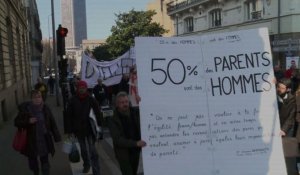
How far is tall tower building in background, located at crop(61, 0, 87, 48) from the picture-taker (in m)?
127

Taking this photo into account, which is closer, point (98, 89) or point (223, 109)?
point (223, 109)

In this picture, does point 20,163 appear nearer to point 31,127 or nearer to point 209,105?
point 31,127

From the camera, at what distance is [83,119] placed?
7336mm

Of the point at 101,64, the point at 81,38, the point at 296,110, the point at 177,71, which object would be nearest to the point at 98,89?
the point at 101,64

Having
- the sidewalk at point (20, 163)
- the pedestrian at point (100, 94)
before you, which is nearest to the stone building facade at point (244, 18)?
the pedestrian at point (100, 94)

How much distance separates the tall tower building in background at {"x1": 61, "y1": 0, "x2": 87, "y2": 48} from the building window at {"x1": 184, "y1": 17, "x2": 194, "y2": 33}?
6766cm

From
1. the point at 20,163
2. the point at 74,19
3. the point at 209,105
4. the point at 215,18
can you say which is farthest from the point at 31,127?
the point at 74,19

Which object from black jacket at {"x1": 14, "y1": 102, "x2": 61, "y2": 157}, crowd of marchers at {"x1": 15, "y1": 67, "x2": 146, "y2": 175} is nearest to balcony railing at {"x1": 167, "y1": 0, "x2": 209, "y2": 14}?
crowd of marchers at {"x1": 15, "y1": 67, "x2": 146, "y2": 175}

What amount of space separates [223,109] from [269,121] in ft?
1.54

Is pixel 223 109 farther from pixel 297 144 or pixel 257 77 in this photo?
pixel 297 144

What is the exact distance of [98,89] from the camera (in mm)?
15336

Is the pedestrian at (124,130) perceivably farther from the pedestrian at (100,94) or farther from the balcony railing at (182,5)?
the balcony railing at (182,5)

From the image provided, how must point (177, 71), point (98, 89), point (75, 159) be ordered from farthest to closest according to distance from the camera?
point (98, 89)
point (75, 159)
point (177, 71)

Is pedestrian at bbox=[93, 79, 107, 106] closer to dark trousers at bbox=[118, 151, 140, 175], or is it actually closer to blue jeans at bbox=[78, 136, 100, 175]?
blue jeans at bbox=[78, 136, 100, 175]
